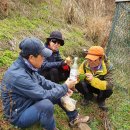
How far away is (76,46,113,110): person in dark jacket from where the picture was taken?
517cm

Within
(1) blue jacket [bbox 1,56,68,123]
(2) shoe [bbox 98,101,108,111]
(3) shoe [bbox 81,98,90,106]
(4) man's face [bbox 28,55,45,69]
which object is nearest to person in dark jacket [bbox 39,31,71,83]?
(3) shoe [bbox 81,98,90,106]

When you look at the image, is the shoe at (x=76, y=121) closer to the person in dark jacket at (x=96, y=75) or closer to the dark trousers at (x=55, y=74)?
the person in dark jacket at (x=96, y=75)

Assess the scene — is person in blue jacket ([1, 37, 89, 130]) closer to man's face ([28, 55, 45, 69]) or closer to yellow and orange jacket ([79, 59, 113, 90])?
man's face ([28, 55, 45, 69])

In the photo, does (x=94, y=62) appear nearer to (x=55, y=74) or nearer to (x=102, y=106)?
(x=55, y=74)

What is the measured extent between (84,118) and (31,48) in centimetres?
170

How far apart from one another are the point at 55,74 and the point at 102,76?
0.74 meters

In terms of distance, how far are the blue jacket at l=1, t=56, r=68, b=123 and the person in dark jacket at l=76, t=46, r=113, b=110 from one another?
1.08 metres

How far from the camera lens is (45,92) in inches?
161

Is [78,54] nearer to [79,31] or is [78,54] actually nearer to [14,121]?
[79,31]

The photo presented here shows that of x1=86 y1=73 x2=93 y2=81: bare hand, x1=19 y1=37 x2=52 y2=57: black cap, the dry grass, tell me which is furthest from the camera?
the dry grass

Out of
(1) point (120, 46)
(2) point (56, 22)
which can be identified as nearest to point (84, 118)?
(1) point (120, 46)

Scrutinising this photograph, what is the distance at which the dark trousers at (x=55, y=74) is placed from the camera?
5516 millimetres

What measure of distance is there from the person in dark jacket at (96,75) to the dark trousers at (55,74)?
0.33 m

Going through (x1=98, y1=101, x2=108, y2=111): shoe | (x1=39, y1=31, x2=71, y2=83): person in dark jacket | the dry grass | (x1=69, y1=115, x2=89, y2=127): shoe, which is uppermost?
(x1=39, y1=31, x2=71, y2=83): person in dark jacket
